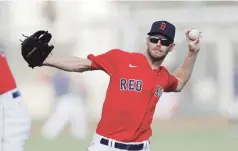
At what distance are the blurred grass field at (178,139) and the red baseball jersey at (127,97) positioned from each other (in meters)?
5.00

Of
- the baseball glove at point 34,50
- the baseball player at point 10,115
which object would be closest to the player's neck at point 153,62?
the baseball glove at point 34,50

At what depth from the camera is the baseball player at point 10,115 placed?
17.0 ft

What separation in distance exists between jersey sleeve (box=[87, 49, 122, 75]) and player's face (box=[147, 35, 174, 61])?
24 centimetres

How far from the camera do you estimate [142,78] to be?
16.2 feet

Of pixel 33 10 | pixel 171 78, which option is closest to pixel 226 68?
pixel 33 10

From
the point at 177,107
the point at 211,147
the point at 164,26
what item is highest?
the point at 164,26

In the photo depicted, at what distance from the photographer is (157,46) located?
5004 millimetres

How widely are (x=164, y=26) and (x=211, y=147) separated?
17.0 ft

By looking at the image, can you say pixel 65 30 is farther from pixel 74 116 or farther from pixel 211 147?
pixel 211 147

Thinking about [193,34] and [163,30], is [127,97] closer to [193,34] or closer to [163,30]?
[163,30]

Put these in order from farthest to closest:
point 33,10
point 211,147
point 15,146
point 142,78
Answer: point 33,10 → point 211,147 → point 15,146 → point 142,78

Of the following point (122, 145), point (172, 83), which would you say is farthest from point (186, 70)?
point (122, 145)

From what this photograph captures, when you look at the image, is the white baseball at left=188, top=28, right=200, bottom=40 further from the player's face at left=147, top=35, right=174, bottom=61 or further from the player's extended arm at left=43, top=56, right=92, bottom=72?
the player's extended arm at left=43, top=56, right=92, bottom=72

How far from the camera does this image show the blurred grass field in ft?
33.4
